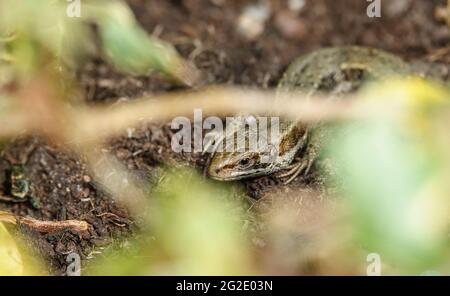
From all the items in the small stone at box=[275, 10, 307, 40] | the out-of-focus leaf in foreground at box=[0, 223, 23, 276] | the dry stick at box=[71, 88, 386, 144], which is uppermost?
the small stone at box=[275, 10, 307, 40]

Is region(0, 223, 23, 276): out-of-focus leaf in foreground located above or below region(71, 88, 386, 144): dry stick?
below

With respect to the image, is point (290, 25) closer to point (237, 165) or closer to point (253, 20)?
point (253, 20)

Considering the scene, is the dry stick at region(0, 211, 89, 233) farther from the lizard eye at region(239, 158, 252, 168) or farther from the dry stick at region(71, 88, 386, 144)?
the lizard eye at region(239, 158, 252, 168)

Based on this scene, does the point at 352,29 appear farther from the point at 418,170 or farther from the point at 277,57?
the point at 418,170

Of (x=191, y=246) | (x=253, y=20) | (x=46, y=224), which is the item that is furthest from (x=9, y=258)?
(x=253, y=20)

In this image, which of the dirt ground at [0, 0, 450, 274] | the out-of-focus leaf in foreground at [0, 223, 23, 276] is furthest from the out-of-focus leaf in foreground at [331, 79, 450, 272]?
the dirt ground at [0, 0, 450, 274]
